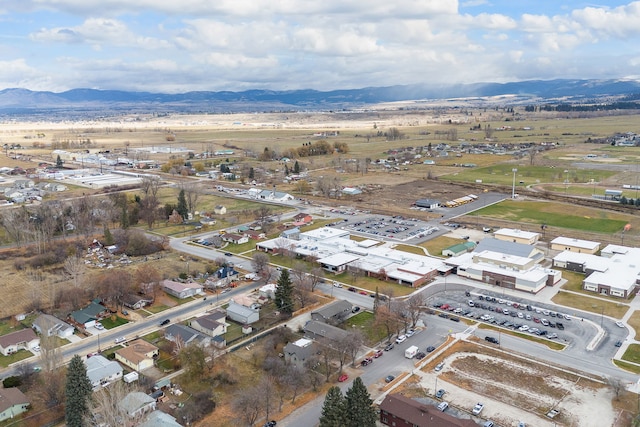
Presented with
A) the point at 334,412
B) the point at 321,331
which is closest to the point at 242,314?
the point at 321,331

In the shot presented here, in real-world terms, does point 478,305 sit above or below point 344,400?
below

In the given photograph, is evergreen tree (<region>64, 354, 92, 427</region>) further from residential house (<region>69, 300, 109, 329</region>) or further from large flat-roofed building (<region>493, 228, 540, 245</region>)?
large flat-roofed building (<region>493, 228, 540, 245</region>)

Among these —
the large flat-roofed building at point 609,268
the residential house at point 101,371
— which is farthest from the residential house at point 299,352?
the large flat-roofed building at point 609,268

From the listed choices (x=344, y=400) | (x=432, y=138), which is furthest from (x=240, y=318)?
(x=432, y=138)

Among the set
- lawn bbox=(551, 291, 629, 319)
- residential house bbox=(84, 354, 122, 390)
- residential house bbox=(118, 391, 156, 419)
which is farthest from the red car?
lawn bbox=(551, 291, 629, 319)

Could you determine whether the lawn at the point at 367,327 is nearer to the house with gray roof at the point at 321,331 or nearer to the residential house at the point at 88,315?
the house with gray roof at the point at 321,331

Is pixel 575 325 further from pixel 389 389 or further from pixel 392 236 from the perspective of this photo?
pixel 392 236

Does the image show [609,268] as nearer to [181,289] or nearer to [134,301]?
[181,289]

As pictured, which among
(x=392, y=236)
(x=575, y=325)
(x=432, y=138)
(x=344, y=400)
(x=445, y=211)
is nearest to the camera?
(x=344, y=400)
